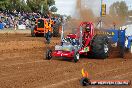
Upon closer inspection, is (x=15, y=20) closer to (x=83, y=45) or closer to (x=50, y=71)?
(x=83, y=45)

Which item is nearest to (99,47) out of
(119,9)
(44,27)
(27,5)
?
(119,9)

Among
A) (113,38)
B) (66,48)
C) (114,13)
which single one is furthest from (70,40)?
(114,13)

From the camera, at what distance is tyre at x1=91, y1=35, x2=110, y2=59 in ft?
57.5

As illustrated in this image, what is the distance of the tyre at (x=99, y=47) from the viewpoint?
1752cm

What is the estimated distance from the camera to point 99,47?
1759cm

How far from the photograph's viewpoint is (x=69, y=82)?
11.3m

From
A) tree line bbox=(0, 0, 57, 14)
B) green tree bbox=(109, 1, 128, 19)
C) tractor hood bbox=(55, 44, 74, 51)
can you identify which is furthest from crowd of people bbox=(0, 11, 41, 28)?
tractor hood bbox=(55, 44, 74, 51)

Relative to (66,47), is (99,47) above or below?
below

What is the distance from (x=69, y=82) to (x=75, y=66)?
3.50 m

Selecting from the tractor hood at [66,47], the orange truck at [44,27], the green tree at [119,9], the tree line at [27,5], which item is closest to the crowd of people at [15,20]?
the tree line at [27,5]

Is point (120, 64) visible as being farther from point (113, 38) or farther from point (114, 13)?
point (114, 13)

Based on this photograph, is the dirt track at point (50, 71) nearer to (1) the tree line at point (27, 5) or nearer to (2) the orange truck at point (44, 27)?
(2) the orange truck at point (44, 27)

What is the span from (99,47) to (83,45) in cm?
87

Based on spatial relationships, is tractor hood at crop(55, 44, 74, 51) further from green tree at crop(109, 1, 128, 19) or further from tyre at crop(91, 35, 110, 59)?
green tree at crop(109, 1, 128, 19)
